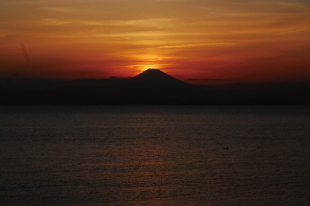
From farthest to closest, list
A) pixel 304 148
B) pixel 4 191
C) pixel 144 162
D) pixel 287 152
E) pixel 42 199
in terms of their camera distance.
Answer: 1. pixel 304 148
2. pixel 287 152
3. pixel 144 162
4. pixel 4 191
5. pixel 42 199

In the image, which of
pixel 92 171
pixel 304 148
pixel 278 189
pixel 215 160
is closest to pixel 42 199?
pixel 92 171

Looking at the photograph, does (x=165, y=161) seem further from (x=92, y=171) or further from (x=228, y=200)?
(x=228, y=200)

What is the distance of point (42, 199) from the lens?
78.5 ft

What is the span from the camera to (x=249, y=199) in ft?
79.9

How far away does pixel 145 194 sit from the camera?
25.1 meters

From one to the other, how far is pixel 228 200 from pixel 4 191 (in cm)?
1271

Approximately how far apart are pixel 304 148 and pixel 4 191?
118 ft

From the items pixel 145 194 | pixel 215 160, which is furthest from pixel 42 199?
pixel 215 160

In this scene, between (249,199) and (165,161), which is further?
(165,161)

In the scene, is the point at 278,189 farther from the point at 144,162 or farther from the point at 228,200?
the point at 144,162

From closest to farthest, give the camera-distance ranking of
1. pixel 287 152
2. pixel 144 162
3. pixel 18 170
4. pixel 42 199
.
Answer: pixel 42 199 < pixel 18 170 < pixel 144 162 < pixel 287 152

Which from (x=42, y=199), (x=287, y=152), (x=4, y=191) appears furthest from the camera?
(x=287, y=152)

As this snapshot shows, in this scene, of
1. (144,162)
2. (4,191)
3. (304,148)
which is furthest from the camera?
(304,148)

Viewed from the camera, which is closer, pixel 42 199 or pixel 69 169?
pixel 42 199
